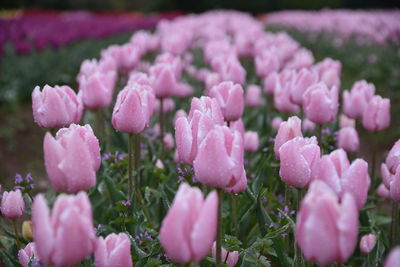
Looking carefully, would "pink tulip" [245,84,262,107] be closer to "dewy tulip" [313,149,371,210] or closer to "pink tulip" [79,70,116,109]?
"pink tulip" [79,70,116,109]

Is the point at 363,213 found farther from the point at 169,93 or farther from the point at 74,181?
the point at 74,181

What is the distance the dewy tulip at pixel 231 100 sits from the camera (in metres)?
2.15

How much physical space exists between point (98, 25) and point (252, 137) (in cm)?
950

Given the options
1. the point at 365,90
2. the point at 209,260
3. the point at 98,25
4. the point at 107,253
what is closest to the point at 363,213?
the point at 365,90

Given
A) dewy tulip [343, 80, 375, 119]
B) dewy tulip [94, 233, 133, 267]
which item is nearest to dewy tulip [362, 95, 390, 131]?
dewy tulip [343, 80, 375, 119]

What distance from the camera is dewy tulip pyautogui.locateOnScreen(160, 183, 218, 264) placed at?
1.04 meters

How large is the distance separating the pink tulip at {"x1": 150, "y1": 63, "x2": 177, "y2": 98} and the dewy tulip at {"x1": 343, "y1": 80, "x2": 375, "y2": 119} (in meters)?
0.96

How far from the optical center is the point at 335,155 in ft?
4.24

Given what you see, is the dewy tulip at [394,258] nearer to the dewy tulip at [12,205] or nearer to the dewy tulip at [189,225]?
the dewy tulip at [189,225]

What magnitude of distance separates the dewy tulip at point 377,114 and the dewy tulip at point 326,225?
4.79ft

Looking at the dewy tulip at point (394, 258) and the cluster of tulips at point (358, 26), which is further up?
the dewy tulip at point (394, 258)

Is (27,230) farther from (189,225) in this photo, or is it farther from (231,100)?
(189,225)

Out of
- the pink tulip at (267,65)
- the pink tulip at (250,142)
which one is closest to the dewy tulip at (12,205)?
the pink tulip at (250,142)

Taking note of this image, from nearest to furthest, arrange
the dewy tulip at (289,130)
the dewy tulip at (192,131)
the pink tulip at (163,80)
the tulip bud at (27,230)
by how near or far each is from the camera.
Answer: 1. the dewy tulip at (192,131)
2. the dewy tulip at (289,130)
3. the tulip bud at (27,230)
4. the pink tulip at (163,80)
